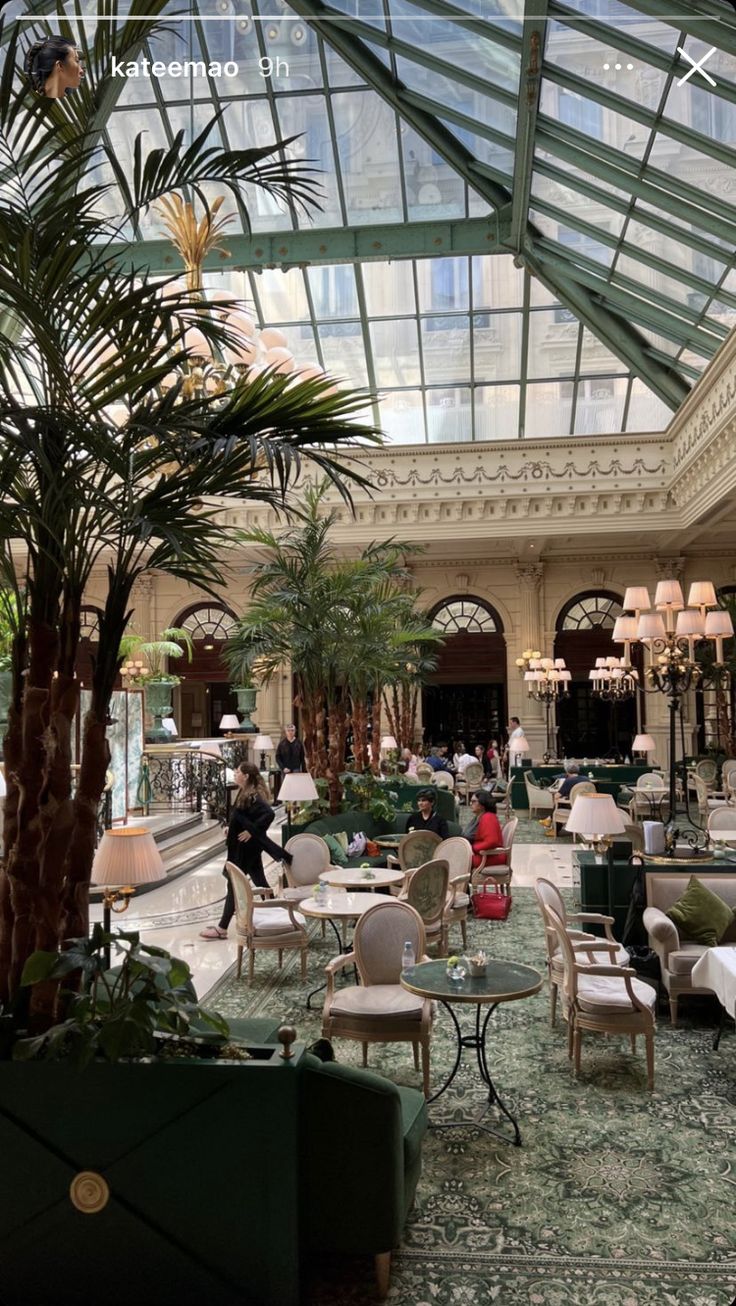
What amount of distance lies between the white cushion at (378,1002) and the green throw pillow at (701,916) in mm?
2116

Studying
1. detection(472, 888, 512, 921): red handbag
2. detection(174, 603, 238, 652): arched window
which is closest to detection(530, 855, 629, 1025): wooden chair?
detection(472, 888, 512, 921): red handbag

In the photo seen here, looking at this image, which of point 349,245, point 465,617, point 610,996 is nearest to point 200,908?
point 610,996

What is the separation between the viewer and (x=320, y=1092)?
3.12 m

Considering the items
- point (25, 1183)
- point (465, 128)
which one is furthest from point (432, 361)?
point (25, 1183)

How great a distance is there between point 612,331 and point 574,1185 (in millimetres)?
14994

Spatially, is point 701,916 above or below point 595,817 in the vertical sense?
below

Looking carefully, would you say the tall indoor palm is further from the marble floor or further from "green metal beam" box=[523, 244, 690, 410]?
"green metal beam" box=[523, 244, 690, 410]

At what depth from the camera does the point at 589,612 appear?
71.1ft

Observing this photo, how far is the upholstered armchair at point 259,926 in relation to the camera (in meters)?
6.55

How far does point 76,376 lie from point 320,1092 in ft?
8.17

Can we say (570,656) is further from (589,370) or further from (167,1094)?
(167,1094)

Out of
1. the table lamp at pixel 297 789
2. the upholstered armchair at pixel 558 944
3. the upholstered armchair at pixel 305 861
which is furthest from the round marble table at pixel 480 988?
the table lamp at pixel 297 789

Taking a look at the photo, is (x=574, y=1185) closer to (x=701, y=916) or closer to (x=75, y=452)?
(x=701, y=916)

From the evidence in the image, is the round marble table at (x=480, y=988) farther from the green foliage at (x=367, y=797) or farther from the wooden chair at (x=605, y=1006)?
the green foliage at (x=367, y=797)
